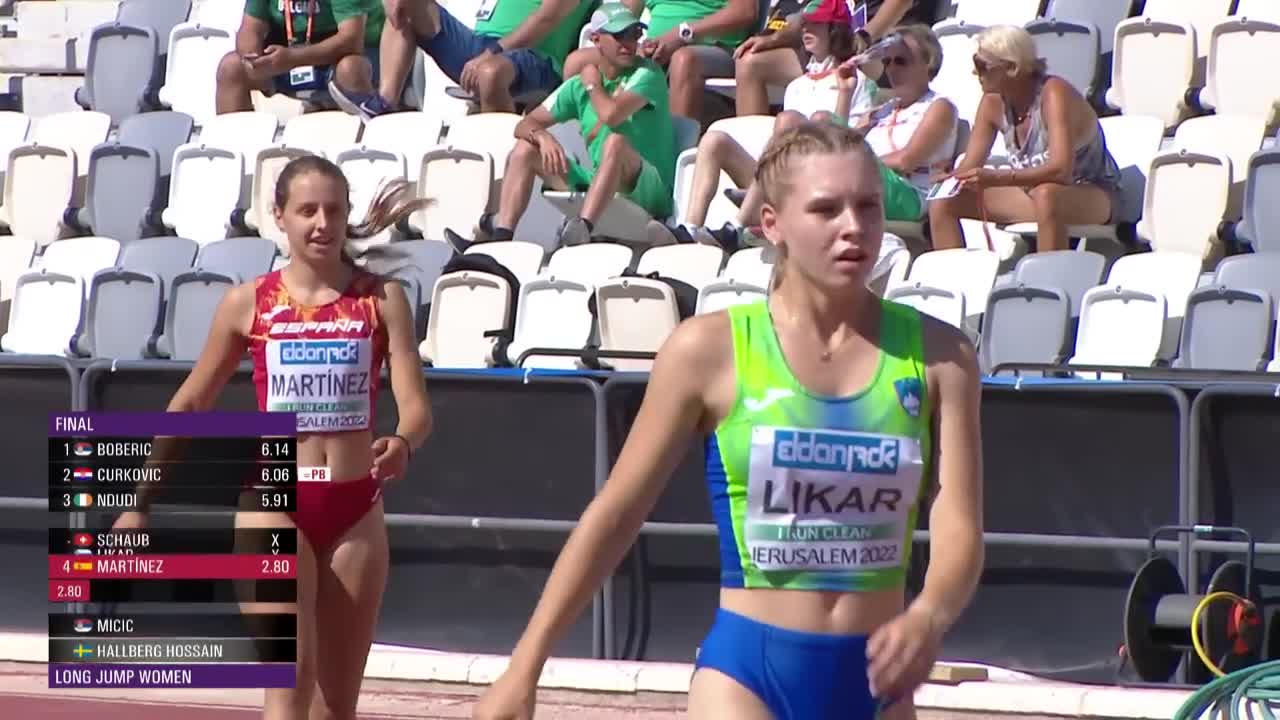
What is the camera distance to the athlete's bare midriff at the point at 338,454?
6.14m

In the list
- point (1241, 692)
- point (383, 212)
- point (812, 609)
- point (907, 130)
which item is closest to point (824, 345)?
point (812, 609)

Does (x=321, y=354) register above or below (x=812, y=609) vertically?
above

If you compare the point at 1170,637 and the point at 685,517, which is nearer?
the point at 1170,637

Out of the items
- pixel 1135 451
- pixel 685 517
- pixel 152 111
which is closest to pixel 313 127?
pixel 152 111

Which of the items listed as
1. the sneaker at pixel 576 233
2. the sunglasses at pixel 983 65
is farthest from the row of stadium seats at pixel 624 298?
the sunglasses at pixel 983 65

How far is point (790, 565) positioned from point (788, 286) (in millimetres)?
485

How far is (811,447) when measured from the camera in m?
3.65

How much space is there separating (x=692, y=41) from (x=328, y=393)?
6923 millimetres

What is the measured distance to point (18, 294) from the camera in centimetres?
1248

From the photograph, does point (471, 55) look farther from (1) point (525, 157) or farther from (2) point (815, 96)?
(2) point (815, 96)

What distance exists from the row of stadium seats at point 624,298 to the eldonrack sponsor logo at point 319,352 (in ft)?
8.73

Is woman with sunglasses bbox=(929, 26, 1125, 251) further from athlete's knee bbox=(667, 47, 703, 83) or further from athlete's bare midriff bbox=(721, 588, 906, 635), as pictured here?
athlete's bare midriff bbox=(721, 588, 906, 635)

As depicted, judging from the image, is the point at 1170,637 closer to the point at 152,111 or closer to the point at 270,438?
the point at 270,438

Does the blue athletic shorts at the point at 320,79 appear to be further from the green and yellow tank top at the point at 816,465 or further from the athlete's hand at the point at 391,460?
the green and yellow tank top at the point at 816,465
